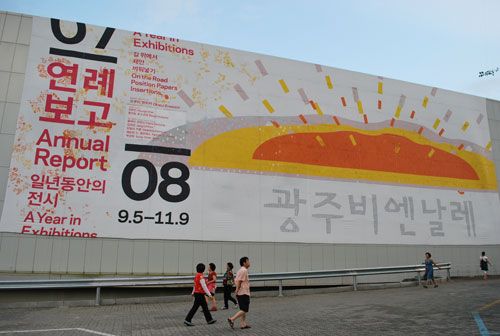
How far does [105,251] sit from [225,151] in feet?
21.4

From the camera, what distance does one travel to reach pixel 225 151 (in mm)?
18484

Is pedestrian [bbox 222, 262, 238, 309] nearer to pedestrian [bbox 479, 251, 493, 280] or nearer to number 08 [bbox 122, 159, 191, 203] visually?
number 08 [bbox 122, 159, 191, 203]

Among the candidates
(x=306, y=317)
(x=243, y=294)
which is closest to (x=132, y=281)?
(x=243, y=294)

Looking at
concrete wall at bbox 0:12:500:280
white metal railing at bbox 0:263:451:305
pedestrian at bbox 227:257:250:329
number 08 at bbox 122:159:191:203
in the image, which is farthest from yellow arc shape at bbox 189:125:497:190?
pedestrian at bbox 227:257:250:329

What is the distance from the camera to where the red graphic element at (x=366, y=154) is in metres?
19.7

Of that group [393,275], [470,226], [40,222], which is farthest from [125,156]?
[470,226]

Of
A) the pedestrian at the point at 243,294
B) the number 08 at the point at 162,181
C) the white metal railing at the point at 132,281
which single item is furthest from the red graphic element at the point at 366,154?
the pedestrian at the point at 243,294

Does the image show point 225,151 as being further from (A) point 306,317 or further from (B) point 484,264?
(B) point 484,264

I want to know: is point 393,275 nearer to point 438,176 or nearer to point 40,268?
point 438,176

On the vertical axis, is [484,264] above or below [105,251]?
below

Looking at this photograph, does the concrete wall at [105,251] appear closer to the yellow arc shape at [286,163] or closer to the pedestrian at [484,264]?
the yellow arc shape at [286,163]

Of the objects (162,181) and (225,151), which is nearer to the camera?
(162,181)

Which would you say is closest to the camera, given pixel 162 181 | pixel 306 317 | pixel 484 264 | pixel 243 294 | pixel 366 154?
pixel 243 294

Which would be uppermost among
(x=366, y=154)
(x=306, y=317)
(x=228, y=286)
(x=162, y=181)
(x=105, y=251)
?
(x=366, y=154)
